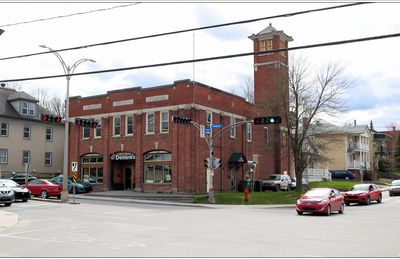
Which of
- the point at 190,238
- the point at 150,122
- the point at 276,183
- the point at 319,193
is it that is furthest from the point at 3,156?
the point at 190,238

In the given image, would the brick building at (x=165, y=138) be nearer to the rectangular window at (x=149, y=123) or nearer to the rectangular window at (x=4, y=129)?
the rectangular window at (x=149, y=123)

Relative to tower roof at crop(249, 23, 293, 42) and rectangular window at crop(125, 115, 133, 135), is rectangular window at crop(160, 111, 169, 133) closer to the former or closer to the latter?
rectangular window at crop(125, 115, 133, 135)

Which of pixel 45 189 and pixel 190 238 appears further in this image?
pixel 45 189

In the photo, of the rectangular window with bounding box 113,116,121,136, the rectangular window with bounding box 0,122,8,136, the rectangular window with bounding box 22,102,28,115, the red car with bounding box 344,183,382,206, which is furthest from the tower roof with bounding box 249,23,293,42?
the rectangular window with bounding box 0,122,8,136

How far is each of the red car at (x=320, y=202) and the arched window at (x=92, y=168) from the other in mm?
25081

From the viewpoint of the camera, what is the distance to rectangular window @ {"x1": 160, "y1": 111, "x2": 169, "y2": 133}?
4088 centimetres

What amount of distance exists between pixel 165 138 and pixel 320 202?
19.1 meters

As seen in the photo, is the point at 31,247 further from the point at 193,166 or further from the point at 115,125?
the point at 115,125

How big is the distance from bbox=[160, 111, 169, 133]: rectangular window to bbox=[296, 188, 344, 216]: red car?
18.0m

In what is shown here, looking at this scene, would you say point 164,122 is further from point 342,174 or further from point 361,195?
point 342,174

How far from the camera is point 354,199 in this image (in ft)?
113

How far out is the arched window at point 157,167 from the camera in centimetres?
4047

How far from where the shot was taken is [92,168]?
4616 cm

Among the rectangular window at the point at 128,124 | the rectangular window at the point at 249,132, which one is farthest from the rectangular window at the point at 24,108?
the rectangular window at the point at 249,132
